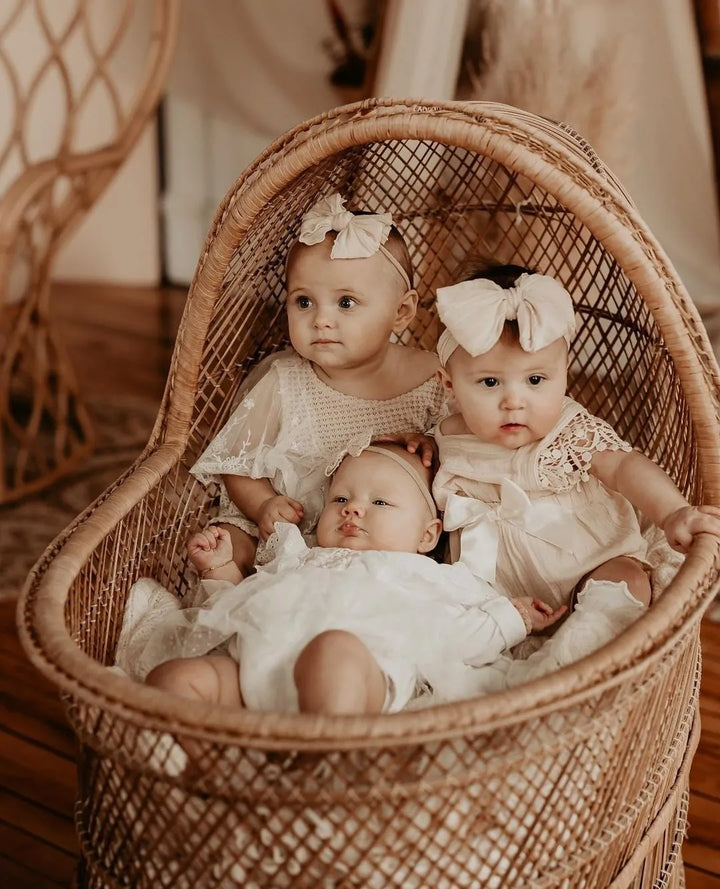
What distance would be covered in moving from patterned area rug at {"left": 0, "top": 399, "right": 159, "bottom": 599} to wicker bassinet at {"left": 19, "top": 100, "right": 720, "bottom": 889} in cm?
83

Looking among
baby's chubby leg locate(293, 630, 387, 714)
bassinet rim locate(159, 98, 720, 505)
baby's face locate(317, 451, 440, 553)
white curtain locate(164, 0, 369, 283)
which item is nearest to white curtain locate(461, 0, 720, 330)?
white curtain locate(164, 0, 369, 283)

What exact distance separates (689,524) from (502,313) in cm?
33

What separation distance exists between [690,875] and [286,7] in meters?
2.77

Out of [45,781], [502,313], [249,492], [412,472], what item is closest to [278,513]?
[249,492]

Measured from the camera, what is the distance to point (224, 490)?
155cm

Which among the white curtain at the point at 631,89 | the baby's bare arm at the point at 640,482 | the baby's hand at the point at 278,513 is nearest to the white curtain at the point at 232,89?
the white curtain at the point at 631,89

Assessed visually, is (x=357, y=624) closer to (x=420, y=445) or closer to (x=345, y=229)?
(x=420, y=445)

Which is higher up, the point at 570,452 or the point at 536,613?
the point at 570,452

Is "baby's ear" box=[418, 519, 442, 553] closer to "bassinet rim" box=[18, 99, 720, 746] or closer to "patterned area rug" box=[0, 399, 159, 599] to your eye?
"bassinet rim" box=[18, 99, 720, 746]

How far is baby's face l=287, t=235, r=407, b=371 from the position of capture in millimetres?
1445

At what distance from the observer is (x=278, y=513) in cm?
144

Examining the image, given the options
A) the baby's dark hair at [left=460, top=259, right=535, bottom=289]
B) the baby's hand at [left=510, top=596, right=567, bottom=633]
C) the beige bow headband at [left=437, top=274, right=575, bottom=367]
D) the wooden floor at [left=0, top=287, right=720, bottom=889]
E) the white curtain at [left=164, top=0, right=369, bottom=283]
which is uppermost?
the white curtain at [left=164, top=0, right=369, bottom=283]

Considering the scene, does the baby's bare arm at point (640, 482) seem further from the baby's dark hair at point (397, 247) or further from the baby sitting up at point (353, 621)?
the baby's dark hair at point (397, 247)

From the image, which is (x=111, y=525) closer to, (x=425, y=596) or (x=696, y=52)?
(x=425, y=596)
